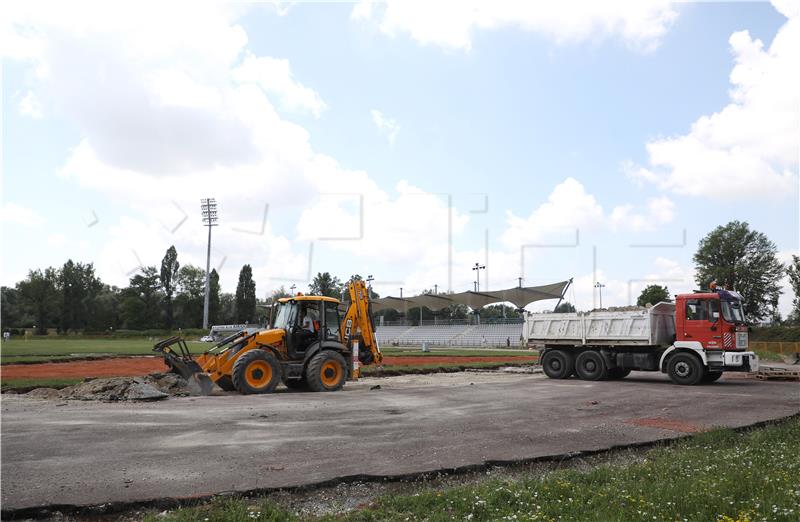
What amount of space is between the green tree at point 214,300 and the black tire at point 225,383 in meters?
98.8

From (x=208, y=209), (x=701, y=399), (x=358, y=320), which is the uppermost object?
(x=208, y=209)

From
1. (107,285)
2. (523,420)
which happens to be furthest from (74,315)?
(523,420)

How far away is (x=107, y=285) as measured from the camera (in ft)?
427

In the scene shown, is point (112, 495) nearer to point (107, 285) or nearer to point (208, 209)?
point (208, 209)

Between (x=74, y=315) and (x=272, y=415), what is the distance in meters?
116

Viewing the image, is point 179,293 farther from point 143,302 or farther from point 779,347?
point 779,347

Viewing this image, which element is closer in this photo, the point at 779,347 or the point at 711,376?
the point at 711,376

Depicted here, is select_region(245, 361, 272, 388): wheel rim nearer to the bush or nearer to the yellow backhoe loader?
the yellow backhoe loader

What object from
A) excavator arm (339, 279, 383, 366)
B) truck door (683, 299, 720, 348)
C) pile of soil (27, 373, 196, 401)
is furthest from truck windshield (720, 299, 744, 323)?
pile of soil (27, 373, 196, 401)

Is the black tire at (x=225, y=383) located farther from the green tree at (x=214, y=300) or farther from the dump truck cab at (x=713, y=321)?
the green tree at (x=214, y=300)

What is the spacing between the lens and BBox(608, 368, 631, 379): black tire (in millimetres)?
20672

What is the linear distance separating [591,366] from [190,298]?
108 meters

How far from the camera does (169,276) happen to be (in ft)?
386

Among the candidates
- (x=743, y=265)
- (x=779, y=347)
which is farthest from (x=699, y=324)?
(x=743, y=265)
